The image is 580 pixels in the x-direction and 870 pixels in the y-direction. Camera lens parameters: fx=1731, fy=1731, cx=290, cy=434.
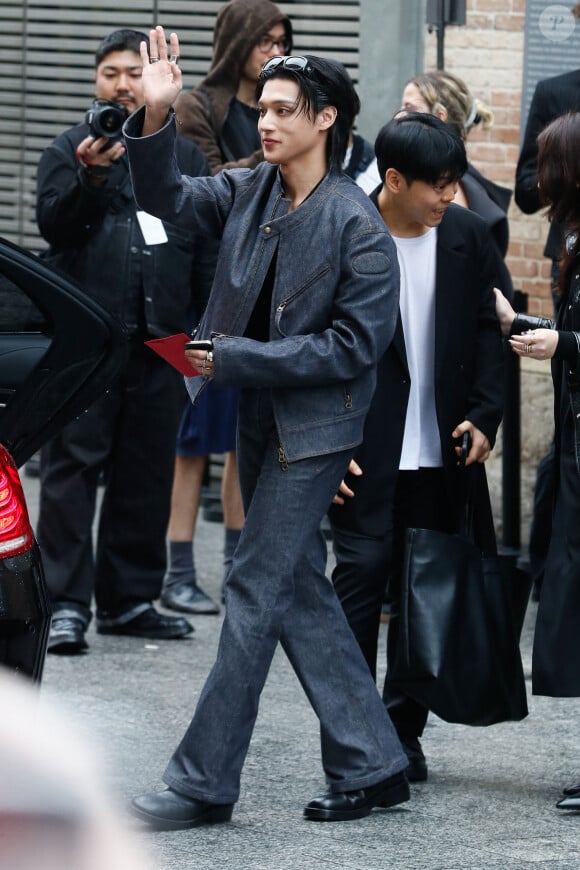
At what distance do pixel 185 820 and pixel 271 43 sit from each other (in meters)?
3.82

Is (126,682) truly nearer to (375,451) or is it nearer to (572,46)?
(375,451)

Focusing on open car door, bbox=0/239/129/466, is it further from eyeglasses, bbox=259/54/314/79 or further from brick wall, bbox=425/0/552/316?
brick wall, bbox=425/0/552/316

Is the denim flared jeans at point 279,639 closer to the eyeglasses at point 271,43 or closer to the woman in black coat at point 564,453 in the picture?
the woman in black coat at point 564,453

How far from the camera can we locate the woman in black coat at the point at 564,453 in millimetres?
4684

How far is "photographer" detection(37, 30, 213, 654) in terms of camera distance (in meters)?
6.39

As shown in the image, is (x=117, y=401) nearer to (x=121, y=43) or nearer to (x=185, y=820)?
(x=121, y=43)

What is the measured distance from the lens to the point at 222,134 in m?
7.11

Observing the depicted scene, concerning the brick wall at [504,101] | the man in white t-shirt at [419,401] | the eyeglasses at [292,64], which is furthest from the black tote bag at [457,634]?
the brick wall at [504,101]

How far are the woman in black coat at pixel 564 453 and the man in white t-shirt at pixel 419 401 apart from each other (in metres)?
0.19

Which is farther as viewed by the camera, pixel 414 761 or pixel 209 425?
pixel 209 425

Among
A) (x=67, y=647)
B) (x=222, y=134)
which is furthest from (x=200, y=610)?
(x=222, y=134)

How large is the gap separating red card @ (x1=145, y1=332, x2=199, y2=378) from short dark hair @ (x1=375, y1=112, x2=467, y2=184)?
81 centimetres

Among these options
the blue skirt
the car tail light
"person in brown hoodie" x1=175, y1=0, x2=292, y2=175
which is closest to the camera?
the car tail light

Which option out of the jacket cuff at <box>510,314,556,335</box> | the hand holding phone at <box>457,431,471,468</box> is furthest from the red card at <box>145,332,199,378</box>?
the jacket cuff at <box>510,314,556,335</box>
